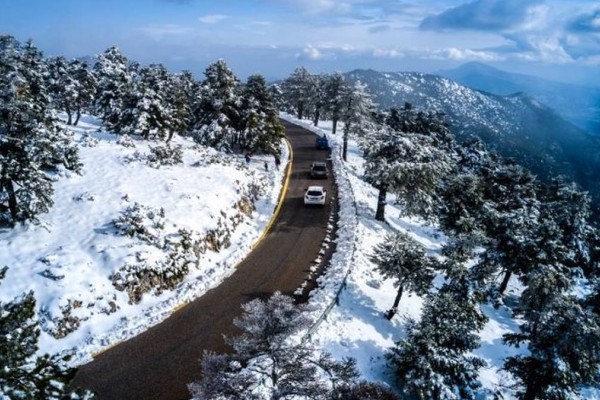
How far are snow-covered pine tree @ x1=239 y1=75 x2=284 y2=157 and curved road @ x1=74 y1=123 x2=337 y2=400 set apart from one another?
48.4 ft

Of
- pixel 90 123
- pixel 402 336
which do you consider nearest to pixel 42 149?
pixel 402 336

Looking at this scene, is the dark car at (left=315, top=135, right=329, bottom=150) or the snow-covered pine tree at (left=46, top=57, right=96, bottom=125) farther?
the dark car at (left=315, top=135, right=329, bottom=150)

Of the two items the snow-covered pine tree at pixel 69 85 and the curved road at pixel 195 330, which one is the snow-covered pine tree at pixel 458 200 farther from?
the snow-covered pine tree at pixel 69 85

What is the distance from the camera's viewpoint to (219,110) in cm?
4188

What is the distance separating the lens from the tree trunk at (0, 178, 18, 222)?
1851 centimetres

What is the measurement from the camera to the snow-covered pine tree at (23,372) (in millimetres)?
7227

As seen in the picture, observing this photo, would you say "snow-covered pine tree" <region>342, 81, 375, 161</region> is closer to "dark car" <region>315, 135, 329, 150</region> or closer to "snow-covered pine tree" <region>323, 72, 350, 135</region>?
"snow-covered pine tree" <region>323, 72, 350, 135</region>

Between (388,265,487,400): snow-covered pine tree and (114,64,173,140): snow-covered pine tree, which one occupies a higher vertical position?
(114,64,173,140): snow-covered pine tree

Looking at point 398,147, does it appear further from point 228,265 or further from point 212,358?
point 212,358

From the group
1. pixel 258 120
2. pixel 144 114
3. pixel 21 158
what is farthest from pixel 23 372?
pixel 258 120

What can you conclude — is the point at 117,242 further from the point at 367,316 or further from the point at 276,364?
the point at 367,316

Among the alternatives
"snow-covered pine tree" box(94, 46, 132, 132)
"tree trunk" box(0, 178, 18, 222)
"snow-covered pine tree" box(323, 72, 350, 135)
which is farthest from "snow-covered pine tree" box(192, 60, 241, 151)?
"tree trunk" box(0, 178, 18, 222)

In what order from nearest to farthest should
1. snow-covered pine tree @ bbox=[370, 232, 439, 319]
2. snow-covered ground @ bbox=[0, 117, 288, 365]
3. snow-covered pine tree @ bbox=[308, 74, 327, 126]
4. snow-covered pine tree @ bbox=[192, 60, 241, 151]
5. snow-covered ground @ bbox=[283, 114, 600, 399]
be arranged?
snow-covered ground @ bbox=[0, 117, 288, 365]
snow-covered ground @ bbox=[283, 114, 600, 399]
snow-covered pine tree @ bbox=[370, 232, 439, 319]
snow-covered pine tree @ bbox=[192, 60, 241, 151]
snow-covered pine tree @ bbox=[308, 74, 327, 126]

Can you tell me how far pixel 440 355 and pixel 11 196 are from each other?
66.5 ft
